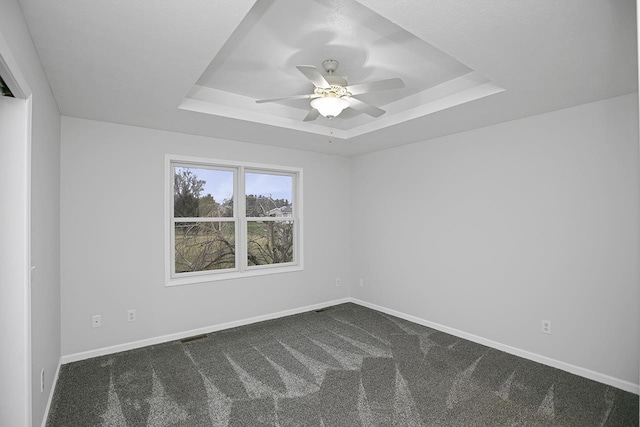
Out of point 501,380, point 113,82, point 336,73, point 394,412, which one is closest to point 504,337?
point 501,380

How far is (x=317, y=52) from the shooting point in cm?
260

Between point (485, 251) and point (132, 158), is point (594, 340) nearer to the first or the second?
point (485, 251)

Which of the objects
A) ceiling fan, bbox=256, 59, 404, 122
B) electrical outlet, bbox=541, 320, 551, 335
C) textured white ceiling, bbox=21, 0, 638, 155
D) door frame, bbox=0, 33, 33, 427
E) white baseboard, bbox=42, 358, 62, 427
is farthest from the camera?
electrical outlet, bbox=541, 320, 551, 335

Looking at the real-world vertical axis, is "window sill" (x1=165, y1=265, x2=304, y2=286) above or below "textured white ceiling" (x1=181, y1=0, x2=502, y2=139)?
below

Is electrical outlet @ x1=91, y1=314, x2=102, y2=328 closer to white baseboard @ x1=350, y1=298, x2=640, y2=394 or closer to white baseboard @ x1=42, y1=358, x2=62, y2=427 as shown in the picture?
white baseboard @ x1=42, y1=358, x2=62, y2=427

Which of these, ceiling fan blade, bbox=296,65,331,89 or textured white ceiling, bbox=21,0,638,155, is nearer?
textured white ceiling, bbox=21,0,638,155

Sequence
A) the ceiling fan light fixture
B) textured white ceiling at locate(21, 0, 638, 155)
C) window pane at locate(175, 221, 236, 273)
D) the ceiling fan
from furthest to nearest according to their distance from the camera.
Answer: window pane at locate(175, 221, 236, 273), the ceiling fan light fixture, the ceiling fan, textured white ceiling at locate(21, 0, 638, 155)

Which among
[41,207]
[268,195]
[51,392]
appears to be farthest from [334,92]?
[51,392]

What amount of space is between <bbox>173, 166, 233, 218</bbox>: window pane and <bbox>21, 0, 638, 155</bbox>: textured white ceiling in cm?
68

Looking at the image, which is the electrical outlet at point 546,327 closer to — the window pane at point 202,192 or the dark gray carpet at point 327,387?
the dark gray carpet at point 327,387

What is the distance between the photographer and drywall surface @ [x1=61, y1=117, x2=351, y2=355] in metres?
3.29

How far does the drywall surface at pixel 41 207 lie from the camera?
1.71 meters

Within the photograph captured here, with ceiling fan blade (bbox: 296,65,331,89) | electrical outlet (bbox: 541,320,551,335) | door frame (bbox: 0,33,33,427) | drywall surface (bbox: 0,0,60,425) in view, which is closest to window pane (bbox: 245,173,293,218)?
drywall surface (bbox: 0,0,60,425)

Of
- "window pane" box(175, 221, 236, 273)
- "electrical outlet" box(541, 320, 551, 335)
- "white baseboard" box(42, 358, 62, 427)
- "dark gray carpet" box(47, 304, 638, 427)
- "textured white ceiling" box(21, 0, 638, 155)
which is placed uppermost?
"textured white ceiling" box(21, 0, 638, 155)
